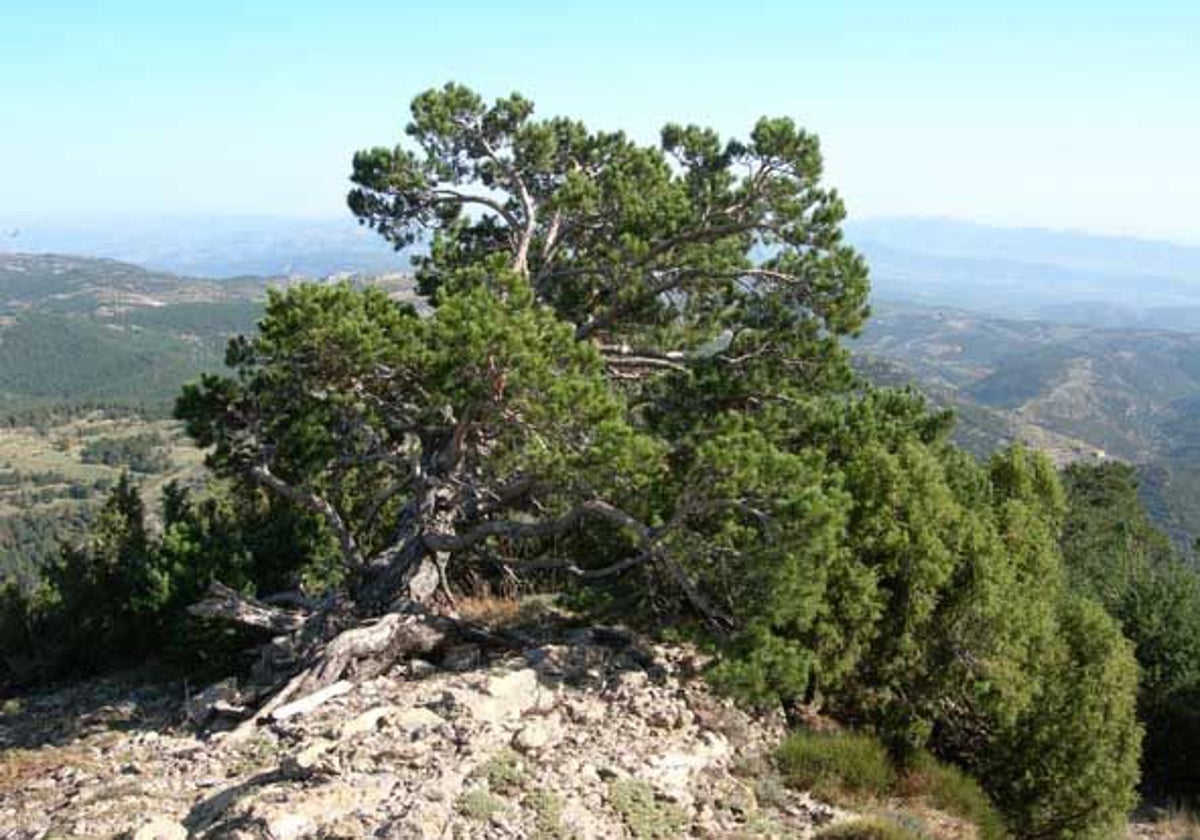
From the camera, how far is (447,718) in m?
8.80

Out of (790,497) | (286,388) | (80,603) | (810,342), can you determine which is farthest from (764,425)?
(80,603)

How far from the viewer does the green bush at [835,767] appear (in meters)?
9.08

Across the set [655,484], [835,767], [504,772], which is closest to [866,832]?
[835,767]

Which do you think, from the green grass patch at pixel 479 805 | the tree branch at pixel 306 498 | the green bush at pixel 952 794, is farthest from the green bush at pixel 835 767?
the tree branch at pixel 306 498

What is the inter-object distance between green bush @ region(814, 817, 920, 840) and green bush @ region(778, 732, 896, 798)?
0.95 m

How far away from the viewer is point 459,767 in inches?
308

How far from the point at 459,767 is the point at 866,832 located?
3.65 meters

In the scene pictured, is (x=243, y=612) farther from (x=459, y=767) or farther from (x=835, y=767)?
(x=835, y=767)

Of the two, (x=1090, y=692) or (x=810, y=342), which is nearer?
(x=1090, y=692)

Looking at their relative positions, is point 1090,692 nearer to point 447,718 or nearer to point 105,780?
point 447,718

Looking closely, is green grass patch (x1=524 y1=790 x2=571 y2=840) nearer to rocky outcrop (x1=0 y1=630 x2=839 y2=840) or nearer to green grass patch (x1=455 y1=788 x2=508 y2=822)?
rocky outcrop (x1=0 y1=630 x2=839 y2=840)

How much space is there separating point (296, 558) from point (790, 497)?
10.4 meters

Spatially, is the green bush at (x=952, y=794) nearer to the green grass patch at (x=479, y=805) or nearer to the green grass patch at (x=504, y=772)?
the green grass patch at (x=504, y=772)

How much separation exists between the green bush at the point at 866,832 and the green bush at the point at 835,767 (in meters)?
0.95
